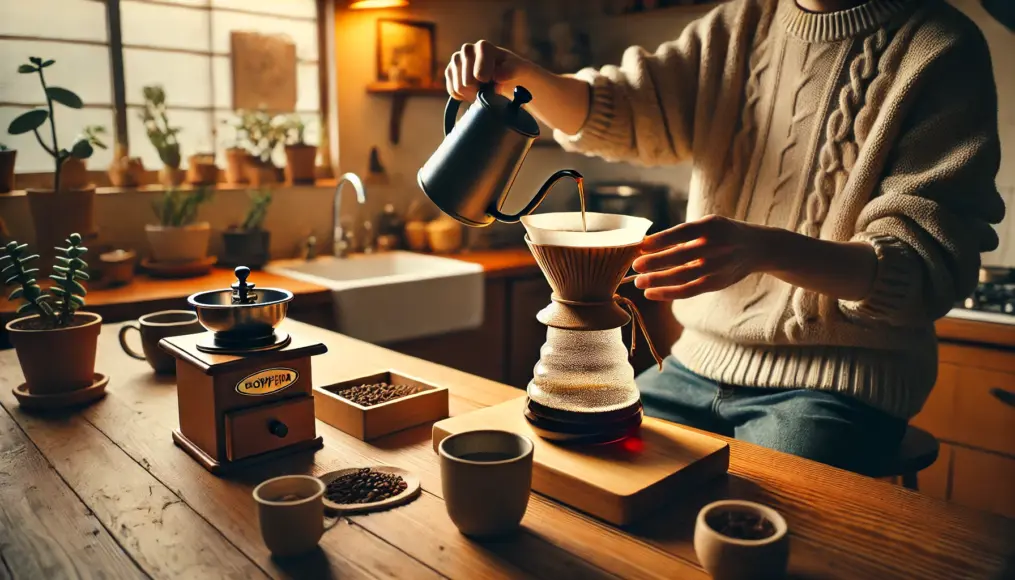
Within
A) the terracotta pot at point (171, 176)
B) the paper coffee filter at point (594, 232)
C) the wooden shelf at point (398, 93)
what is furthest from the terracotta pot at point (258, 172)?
the paper coffee filter at point (594, 232)

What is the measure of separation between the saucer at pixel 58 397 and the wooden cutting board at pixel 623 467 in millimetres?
632

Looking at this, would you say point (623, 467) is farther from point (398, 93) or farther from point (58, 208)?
point (398, 93)

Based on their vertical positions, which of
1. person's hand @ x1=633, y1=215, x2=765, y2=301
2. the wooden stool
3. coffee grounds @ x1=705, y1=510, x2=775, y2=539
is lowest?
the wooden stool

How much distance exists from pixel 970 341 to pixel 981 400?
0.19m

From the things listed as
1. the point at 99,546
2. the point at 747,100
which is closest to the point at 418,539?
the point at 99,546

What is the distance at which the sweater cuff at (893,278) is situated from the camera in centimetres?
127

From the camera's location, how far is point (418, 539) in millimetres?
857

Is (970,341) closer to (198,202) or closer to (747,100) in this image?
(747,100)

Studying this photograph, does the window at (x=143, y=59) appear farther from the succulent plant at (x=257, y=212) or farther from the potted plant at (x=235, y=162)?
the succulent plant at (x=257, y=212)

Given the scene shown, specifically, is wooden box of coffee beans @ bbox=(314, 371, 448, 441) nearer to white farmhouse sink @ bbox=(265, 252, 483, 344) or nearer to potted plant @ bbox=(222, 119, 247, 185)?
white farmhouse sink @ bbox=(265, 252, 483, 344)

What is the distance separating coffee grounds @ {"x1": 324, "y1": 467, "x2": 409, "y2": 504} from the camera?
37.4 inches

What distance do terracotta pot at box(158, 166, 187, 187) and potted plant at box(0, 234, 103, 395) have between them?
168 cm

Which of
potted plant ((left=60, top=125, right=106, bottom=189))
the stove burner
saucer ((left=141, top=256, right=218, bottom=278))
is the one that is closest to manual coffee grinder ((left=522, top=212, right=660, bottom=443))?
the stove burner

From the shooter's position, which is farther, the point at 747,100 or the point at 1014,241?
the point at 1014,241
